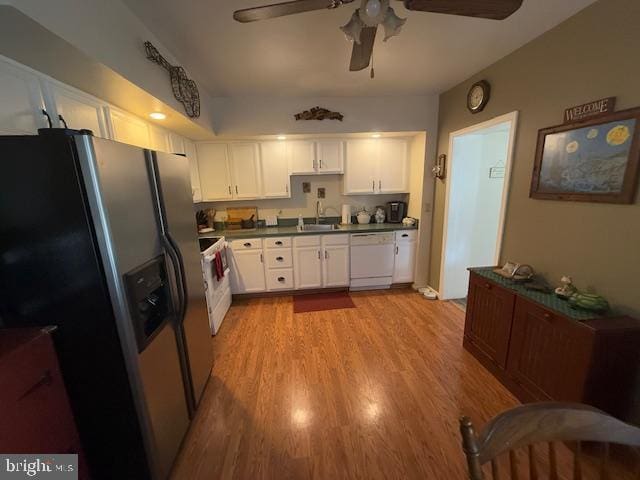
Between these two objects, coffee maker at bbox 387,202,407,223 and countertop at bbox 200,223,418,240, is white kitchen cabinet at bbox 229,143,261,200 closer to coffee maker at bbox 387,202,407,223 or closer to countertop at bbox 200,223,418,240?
countertop at bbox 200,223,418,240

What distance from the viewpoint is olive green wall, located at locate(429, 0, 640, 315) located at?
135 cm

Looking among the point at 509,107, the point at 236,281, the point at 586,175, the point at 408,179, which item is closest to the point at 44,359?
the point at 236,281

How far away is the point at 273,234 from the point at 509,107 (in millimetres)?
2615

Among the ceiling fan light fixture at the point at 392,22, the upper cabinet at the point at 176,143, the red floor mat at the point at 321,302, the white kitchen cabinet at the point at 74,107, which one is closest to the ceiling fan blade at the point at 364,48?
the ceiling fan light fixture at the point at 392,22

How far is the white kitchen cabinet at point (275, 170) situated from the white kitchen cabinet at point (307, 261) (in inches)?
28.0

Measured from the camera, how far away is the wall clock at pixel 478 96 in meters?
2.28

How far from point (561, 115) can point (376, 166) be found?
1.96m

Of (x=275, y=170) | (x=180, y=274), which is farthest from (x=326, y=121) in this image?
(x=180, y=274)

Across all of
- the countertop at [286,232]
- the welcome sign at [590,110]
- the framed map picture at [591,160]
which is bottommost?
the countertop at [286,232]

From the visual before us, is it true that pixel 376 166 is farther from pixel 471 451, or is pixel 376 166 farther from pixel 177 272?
pixel 471 451

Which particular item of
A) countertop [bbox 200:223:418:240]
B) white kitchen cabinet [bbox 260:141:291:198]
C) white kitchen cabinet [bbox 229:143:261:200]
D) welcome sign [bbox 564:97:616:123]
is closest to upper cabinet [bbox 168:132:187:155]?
white kitchen cabinet [bbox 229:143:261:200]

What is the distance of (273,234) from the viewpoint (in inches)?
124

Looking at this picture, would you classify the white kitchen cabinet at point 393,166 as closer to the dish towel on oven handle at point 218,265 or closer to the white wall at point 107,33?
the dish towel on oven handle at point 218,265

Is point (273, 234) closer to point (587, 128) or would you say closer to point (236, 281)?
point (236, 281)
